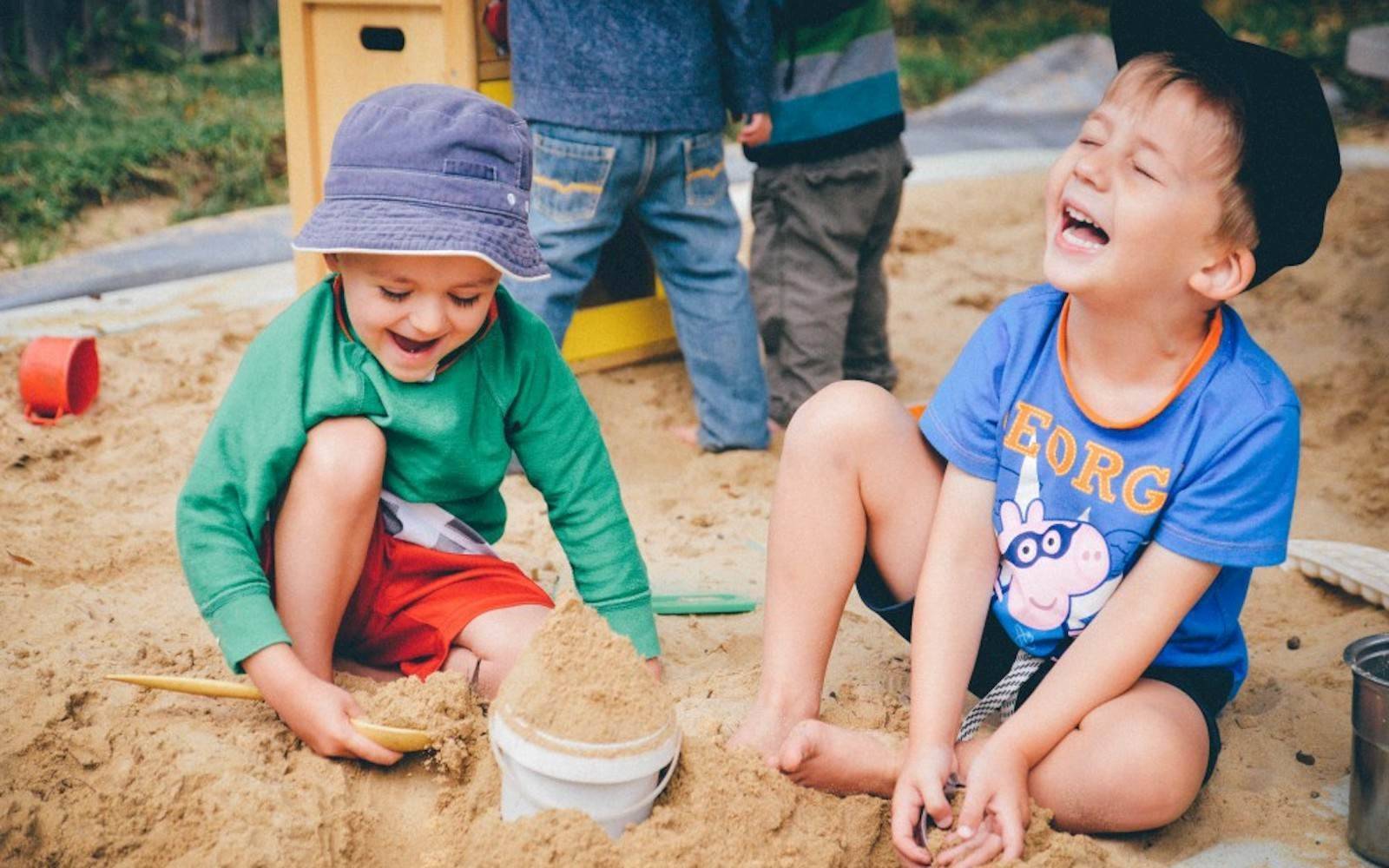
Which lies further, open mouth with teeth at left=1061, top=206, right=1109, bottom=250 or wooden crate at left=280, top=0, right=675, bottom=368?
wooden crate at left=280, top=0, right=675, bottom=368

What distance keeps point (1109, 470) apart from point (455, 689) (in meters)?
0.94

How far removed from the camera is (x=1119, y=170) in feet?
5.74

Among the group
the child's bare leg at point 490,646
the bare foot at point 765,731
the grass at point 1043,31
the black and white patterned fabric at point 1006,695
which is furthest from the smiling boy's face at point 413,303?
the grass at point 1043,31

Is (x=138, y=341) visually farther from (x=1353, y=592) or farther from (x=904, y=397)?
(x=1353, y=592)

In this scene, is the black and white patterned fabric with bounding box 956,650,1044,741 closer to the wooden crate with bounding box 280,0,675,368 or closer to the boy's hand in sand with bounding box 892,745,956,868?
the boy's hand in sand with bounding box 892,745,956,868

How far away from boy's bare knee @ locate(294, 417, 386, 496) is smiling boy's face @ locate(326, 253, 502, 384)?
4.0 inches

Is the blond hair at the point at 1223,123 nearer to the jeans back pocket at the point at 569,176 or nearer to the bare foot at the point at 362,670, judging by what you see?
the bare foot at the point at 362,670

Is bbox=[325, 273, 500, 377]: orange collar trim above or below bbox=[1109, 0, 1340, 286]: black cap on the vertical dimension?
below

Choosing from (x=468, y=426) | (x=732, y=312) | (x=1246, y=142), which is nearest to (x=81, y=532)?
(x=468, y=426)

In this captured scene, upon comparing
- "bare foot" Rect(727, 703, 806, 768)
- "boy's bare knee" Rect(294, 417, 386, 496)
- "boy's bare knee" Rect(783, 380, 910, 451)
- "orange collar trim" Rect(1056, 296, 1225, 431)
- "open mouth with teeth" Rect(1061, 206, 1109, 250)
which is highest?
"open mouth with teeth" Rect(1061, 206, 1109, 250)

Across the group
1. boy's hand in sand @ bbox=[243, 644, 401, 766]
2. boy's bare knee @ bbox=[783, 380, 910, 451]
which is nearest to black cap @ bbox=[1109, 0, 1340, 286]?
boy's bare knee @ bbox=[783, 380, 910, 451]

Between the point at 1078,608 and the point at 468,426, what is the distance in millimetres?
902

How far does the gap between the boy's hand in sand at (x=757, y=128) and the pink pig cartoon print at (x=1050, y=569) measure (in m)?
1.69

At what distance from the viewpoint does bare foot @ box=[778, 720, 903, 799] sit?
5.76 feet
